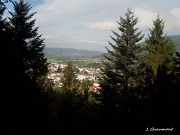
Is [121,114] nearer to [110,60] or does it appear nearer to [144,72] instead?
[144,72]

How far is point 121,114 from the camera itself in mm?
10117

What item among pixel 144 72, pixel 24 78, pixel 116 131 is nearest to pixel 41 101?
pixel 24 78

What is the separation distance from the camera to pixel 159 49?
1842 centimetres

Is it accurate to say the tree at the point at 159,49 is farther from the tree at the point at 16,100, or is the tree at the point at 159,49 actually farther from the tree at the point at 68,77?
the tree at the point at 68,77

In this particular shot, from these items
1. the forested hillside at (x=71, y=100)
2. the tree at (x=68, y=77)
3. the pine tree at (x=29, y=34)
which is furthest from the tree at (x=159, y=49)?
the tree at (x=68, y=77)

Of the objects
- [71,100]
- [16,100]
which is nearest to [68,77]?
[71,100]

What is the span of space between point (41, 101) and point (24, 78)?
1.53 m

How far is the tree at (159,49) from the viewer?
15575 millimetres

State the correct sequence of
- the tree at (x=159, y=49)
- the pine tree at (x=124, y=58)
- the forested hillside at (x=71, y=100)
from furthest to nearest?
1. the pine tree at (x=124, y=58)
2. the tree at (x=159, y=49)
3. the forested hillside at (x=71, y=100)

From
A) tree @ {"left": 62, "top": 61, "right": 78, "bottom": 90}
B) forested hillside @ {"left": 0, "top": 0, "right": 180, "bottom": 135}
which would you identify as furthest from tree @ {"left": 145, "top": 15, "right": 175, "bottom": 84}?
tree @ {"left": 62, "top": 61, "right": 78, "bottom": 90}

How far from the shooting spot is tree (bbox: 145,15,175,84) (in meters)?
15.6

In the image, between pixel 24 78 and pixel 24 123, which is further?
pixel 24 78

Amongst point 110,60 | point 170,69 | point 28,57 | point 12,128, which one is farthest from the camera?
point 110,60

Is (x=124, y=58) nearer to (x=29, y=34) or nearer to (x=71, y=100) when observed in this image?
(x=71, y=100)
